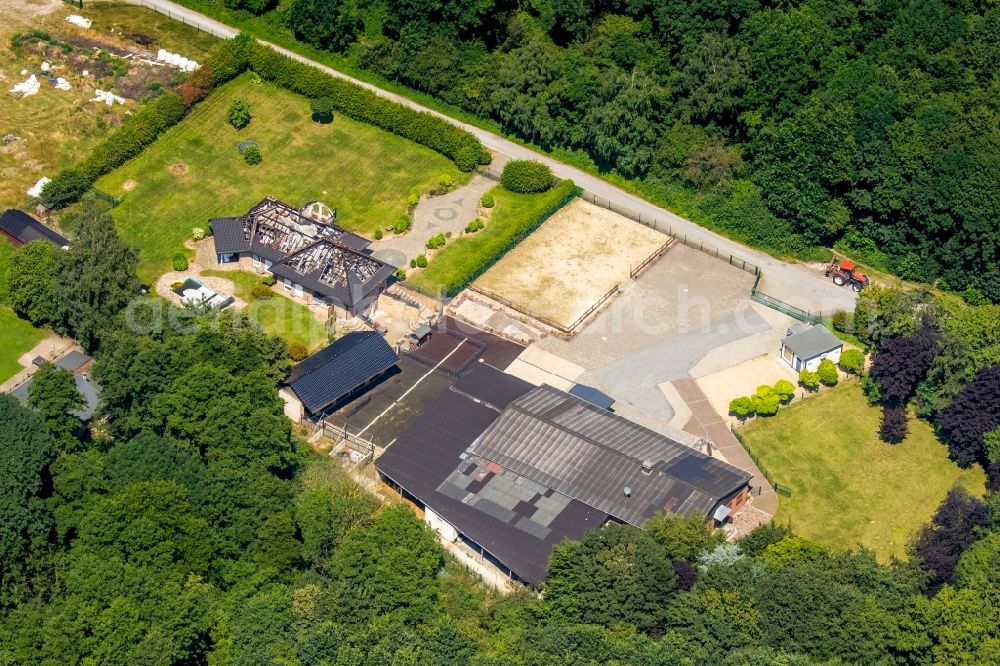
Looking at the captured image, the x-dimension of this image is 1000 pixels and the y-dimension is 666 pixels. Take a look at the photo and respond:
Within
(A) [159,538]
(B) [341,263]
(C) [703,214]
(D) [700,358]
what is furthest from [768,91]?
(A) [159,538]

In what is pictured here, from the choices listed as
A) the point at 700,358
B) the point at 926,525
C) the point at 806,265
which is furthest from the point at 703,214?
the point at 926,525

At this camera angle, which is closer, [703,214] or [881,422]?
[881,422]

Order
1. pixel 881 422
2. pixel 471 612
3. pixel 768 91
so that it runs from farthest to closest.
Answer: pixel 768 91
pixel 881 422
pixel 471 612

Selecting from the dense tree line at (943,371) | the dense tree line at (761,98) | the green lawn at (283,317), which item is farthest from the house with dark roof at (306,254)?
the dense tree line at (943,371)

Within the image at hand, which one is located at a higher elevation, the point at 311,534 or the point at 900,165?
the point at 900,165

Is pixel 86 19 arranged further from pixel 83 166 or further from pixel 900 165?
pixel 900 165

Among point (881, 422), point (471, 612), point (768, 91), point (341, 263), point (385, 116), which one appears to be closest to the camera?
point (471, 612)

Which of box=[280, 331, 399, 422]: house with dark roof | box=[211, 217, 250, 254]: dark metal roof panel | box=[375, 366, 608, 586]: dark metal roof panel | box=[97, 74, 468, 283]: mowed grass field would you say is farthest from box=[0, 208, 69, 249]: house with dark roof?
box=[375, 366, 608, 586]: dark metal roof panel

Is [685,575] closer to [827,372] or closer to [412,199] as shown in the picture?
[827,372]
